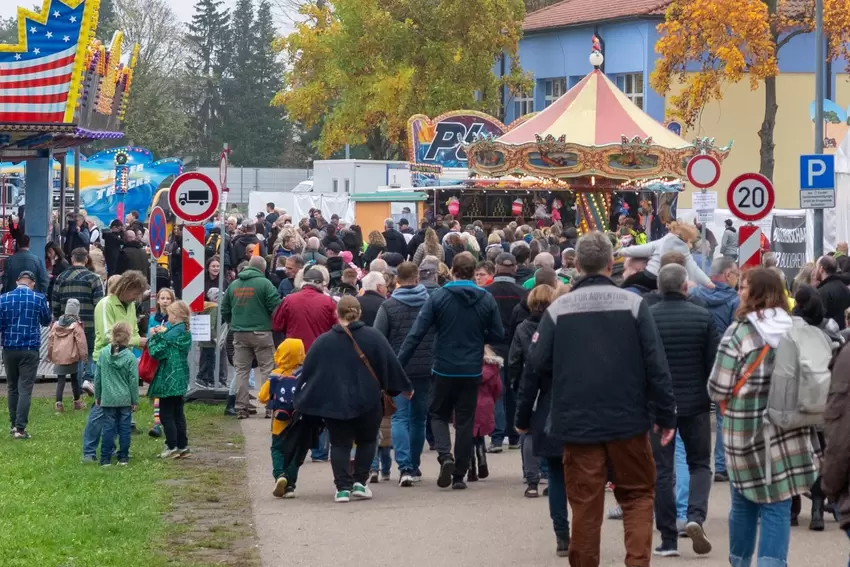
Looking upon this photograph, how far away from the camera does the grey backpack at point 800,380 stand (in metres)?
7.13

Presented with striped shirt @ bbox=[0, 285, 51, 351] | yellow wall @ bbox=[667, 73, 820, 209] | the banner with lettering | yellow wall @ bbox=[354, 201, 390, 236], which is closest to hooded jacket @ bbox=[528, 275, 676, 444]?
striped shirt @ bbox=[0, 285, 51, 351]

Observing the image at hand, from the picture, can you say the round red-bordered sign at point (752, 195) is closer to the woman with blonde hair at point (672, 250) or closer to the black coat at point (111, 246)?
the woman with blonde hair at point (672, 250)

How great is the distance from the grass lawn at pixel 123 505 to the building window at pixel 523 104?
4355 cm

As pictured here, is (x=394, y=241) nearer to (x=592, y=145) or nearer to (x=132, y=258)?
(x=132, y=258)

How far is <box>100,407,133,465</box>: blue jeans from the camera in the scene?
12.7 metres

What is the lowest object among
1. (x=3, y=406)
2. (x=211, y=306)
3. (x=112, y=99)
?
(x=3, y=406)

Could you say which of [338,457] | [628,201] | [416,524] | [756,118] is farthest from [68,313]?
[756,118]

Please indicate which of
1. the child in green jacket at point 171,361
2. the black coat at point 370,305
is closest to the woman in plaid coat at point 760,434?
the black coat at point 370,305

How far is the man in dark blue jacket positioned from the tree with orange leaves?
2874cm

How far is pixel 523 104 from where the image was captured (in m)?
58.6

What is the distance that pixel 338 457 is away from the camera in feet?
36.2

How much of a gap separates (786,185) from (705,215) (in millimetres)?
32420

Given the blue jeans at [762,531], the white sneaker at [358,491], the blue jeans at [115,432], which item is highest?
the blue jeans at [762,531]

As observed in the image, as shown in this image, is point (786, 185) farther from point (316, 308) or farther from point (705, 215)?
point (316, 308)
